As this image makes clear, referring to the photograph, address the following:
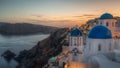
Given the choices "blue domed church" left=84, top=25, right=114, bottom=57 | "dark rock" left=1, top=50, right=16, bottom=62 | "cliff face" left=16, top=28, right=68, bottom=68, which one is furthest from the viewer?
"dark rock" left=1, top=50, right=16, bottom=62

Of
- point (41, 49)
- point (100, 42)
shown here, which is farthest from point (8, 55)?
point (100, 42)

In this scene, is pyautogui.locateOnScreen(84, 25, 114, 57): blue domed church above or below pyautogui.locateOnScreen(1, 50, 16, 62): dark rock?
above

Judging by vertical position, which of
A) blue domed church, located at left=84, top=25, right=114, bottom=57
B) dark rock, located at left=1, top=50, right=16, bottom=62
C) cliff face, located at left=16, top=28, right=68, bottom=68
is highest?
blue domed church, located at left=84, top=25, right=114, bottom=57

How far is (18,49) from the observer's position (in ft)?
50.5

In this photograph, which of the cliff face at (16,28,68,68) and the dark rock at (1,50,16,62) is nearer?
the cliff face at (16,28,68,68)

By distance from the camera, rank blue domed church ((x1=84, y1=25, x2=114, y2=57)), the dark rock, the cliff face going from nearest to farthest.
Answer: blue domed church ((x1=84, y1=25, x2=114, y2=57)) → the cliff face → the dark rock

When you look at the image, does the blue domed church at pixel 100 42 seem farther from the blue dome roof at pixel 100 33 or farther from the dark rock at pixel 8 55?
the dark rock at pixel 8 55

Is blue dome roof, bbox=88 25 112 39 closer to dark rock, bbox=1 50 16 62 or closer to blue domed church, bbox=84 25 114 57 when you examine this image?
blue domed church, bbox=84 25 114 57

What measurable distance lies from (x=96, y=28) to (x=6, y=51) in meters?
10.6

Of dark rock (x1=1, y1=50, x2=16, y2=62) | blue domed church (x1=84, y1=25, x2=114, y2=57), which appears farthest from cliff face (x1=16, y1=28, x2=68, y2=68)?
blue domed church (x1=84, y1=25, x2=114, y2=57)

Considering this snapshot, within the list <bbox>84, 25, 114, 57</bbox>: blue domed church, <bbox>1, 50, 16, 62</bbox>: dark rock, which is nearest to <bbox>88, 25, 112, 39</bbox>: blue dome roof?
<bbox>84, 25, 114, 57</bbox>: blue domed church

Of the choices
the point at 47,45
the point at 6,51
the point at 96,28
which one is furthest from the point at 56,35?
the point at 96,28

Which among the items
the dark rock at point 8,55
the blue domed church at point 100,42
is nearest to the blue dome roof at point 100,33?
the blue domed church at point 100,42

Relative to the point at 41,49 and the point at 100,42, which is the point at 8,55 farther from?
the point at 100,42
